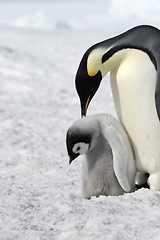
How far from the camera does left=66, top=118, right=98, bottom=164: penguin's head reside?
221 centimetres

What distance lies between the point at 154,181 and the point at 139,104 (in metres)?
0.47

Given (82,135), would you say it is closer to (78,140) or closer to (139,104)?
(78,140)

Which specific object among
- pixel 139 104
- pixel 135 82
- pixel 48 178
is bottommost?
pixel 48 178

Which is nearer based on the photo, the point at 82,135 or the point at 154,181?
the point at 82,135

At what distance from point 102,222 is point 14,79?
5493mm

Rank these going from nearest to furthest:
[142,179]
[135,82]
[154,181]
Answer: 1. [135,82]
2. [154,181]
3. [142,179]

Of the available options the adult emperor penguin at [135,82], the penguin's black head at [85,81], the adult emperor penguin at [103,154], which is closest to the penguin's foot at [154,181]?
the adult emperor penguin at [135,82]

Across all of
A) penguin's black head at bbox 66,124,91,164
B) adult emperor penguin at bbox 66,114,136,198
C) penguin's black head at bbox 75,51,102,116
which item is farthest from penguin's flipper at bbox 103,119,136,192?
penguin's black head at bbox 75,51,102,116

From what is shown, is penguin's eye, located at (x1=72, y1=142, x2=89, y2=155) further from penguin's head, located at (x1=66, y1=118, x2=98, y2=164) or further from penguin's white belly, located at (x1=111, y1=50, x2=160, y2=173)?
penguin's white belly, located at (x1=111, y1=50, x2=160, y2=173)

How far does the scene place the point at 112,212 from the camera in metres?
1.90

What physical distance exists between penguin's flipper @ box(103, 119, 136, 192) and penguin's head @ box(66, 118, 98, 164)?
0.25 feet

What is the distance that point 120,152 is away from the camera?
223 cm

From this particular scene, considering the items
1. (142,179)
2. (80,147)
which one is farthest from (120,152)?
(142,179)

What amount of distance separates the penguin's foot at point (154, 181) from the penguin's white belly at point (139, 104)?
30 millimetres
